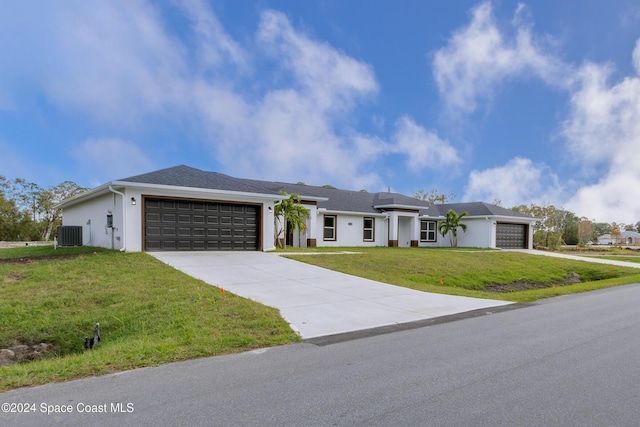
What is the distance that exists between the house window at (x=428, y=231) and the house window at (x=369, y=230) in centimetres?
514

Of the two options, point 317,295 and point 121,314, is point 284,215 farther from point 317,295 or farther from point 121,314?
point 121,314

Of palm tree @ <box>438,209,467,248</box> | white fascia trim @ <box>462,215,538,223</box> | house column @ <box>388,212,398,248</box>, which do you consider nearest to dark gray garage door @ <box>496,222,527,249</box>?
white fascia trim @ <box>462,215,538,223</box>

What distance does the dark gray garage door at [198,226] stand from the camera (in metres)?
14.6

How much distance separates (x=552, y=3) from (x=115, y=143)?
77.5ft

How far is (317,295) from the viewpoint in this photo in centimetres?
938

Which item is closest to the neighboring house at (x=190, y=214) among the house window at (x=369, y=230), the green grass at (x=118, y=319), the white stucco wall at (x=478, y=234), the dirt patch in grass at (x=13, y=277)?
the house window at (x=369, y=230)

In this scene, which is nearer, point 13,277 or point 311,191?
point 13,277

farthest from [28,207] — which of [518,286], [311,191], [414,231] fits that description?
[518,286]

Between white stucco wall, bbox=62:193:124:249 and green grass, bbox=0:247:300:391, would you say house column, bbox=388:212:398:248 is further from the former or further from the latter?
green grass, bbox=0:247:300:391

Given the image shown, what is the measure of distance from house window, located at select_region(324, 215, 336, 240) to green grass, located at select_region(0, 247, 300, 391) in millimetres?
14009

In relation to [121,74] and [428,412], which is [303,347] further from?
[121,74]

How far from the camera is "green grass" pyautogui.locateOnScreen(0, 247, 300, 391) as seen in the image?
16.3 feet

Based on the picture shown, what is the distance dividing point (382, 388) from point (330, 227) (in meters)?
20.6

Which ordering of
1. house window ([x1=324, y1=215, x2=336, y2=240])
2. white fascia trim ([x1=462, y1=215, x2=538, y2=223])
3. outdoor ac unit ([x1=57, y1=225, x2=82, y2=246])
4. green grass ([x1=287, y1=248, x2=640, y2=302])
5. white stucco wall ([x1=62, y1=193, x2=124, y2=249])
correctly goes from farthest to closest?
white fascia trim ([x1=462, y1=215, x2=538, y2=223]), house window ([x1=324, y1=215, x2=336, y2=240]), outdoor ac unit ([x1=57, y1=225, x2=82, y2=246]), white stucco wall ([x1=62, y1=193, x2=124, y2=249]), green grass ([x1=287, y1=248, x2=640, y2=302])
